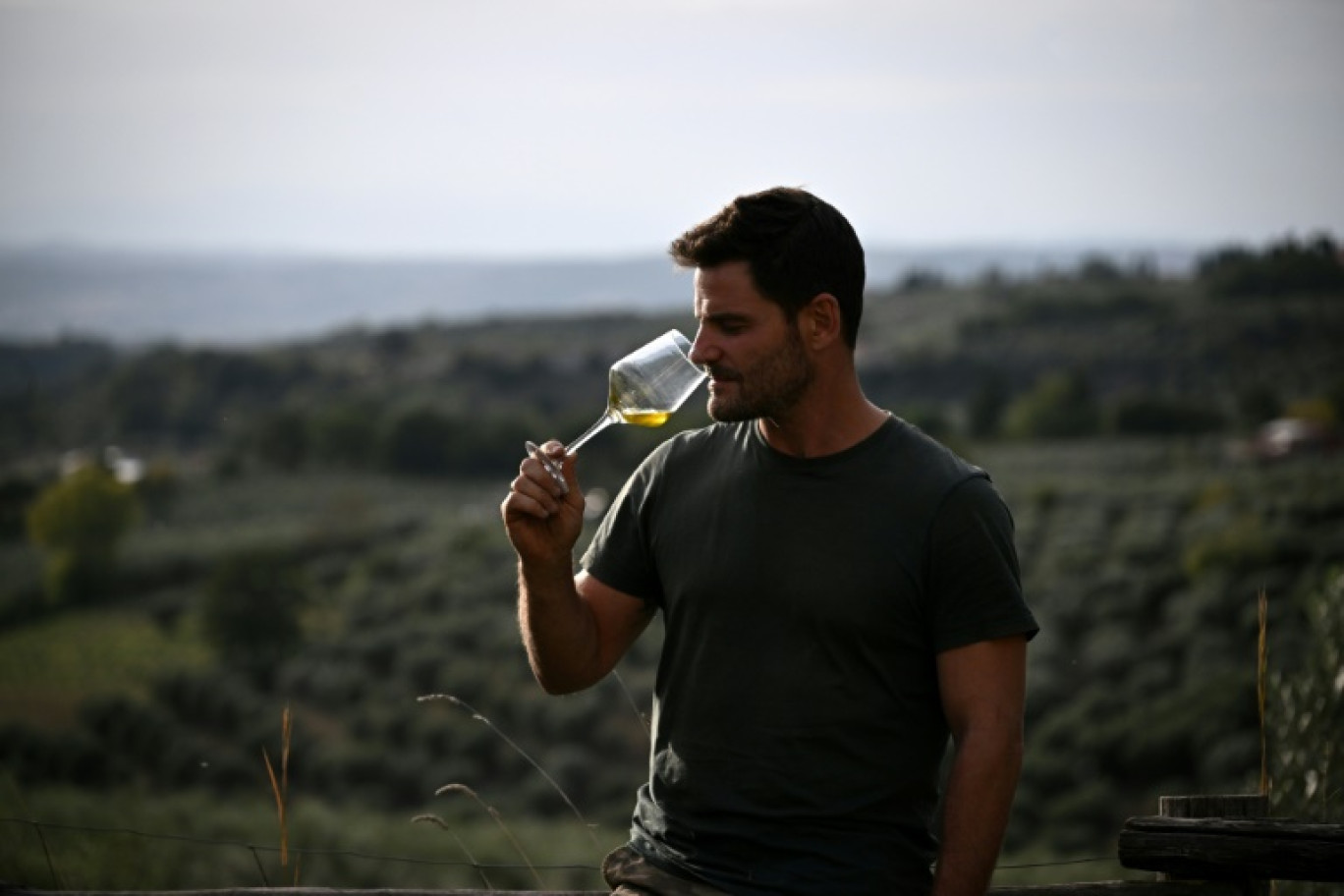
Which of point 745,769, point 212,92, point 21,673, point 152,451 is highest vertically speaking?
point 212,92

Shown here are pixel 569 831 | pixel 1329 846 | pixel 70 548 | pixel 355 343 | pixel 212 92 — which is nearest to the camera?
pixel 1329 846

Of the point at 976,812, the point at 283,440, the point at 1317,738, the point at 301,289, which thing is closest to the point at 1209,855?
the point at 976,812

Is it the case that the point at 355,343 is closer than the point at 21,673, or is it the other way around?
the point at 21,673

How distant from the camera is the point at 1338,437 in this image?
2050 inches

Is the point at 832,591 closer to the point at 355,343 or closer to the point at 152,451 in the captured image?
the point at 152,451

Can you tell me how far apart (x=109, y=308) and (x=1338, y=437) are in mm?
98168

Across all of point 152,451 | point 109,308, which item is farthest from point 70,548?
point 109,308

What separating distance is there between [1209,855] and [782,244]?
4.51 feet

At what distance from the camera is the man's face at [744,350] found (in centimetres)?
289

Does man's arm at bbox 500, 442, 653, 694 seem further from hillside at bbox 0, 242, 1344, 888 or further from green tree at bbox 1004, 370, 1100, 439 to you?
green tree at bbox 1004, 370, 1100, 439

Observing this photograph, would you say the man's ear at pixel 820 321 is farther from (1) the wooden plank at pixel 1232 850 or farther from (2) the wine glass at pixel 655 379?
(1) the wooden plank at pixel 1232 850

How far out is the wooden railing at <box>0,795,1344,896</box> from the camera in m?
3.04

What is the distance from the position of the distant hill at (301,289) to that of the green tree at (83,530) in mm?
45379

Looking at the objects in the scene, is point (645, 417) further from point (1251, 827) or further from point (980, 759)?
point (1251, 827)
